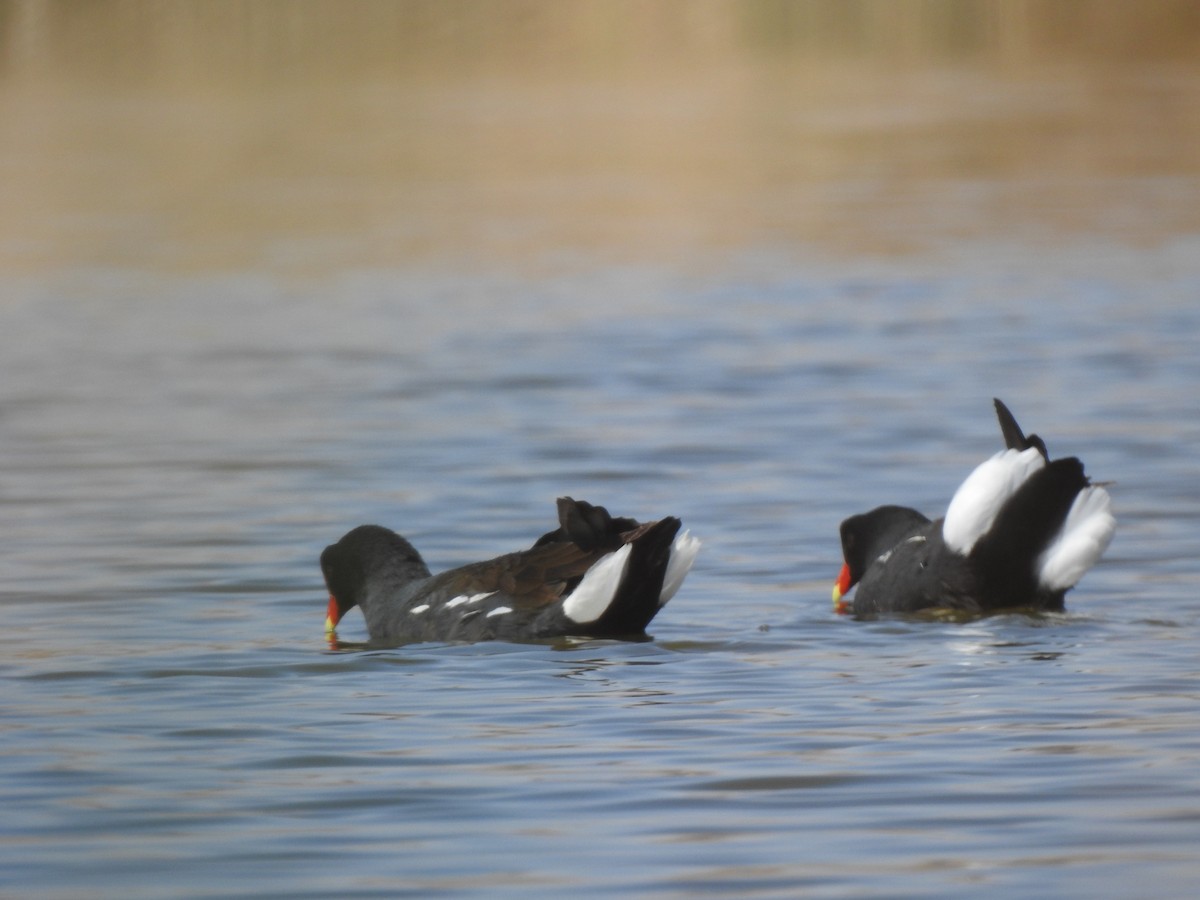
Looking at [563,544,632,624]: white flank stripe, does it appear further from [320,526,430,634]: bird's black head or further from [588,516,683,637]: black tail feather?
[320,526,430,634]: bird's black head

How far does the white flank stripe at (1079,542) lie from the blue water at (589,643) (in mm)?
182

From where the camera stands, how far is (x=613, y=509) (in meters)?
12.5

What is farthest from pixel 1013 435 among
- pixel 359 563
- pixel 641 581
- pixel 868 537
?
pixel 359 563

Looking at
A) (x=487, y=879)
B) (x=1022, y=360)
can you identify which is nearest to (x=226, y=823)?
(x=487, y=879)

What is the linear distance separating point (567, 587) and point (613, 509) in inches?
139

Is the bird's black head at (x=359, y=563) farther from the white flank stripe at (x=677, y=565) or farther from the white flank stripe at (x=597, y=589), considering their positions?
the white flank stripe at (x=677, y=565)

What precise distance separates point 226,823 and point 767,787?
146cm

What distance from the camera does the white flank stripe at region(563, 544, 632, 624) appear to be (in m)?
8.74

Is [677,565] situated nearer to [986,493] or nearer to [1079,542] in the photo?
[986,493]

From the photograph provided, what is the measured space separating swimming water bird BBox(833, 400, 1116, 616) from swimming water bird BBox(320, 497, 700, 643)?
1020mm

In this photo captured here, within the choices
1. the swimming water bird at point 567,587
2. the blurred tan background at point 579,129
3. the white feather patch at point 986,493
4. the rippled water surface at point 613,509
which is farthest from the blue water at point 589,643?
the blurred tan background at point 579,129

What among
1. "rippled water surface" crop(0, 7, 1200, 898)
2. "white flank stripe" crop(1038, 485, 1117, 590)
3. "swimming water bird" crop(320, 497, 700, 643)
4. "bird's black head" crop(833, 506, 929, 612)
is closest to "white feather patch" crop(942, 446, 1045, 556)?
"white flank stripe" crop(1038, 485, 1117, 590)

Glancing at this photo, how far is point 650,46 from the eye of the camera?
72.6m

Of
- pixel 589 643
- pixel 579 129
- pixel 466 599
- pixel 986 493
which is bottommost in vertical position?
pixel 589 643
